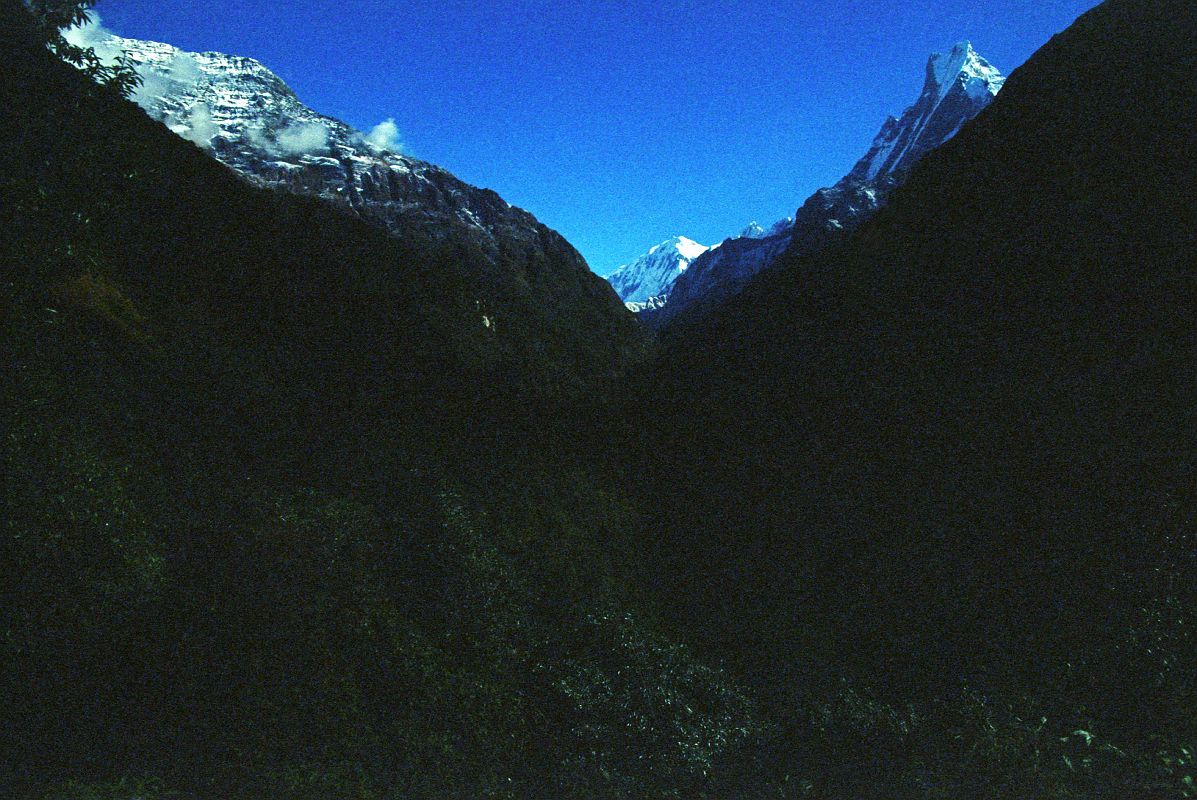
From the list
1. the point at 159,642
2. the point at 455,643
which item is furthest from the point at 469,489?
the point at 159,642

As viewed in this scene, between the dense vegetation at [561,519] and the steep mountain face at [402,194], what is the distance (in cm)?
1798

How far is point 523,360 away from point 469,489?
50.3 ft

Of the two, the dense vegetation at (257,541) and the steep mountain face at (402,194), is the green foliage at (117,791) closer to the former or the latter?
the dense vegetation at (257,541)

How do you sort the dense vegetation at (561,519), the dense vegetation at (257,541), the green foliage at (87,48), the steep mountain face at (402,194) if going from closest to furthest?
1. the green foliage at (87,48)
2. the dense vegetation at (257,541)
3. the dense vegetation at (561,519)
4. the steep mountain face at (402,194)

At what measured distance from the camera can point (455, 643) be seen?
56.6 ft

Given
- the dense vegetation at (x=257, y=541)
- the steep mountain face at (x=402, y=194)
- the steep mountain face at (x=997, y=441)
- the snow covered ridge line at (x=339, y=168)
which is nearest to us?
the dense vegetation at (x=257, y=541)

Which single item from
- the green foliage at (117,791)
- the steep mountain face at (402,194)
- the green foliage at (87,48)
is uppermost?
the steep mountain face at (402,194)

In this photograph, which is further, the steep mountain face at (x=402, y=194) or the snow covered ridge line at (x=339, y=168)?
the snow covered ridge line at (x=339, y=168)

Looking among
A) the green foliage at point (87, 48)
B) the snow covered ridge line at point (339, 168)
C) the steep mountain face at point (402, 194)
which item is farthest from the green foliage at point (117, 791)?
the snow covered ridge line at point (339, 168)

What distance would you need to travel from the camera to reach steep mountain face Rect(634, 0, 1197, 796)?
1658 centimetres

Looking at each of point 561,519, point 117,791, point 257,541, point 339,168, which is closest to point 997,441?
point 561,519

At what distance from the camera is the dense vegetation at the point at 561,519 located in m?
12.0

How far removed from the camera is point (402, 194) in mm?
136250

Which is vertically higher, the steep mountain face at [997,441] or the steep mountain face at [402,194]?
the steep mountain face at [402,194]
